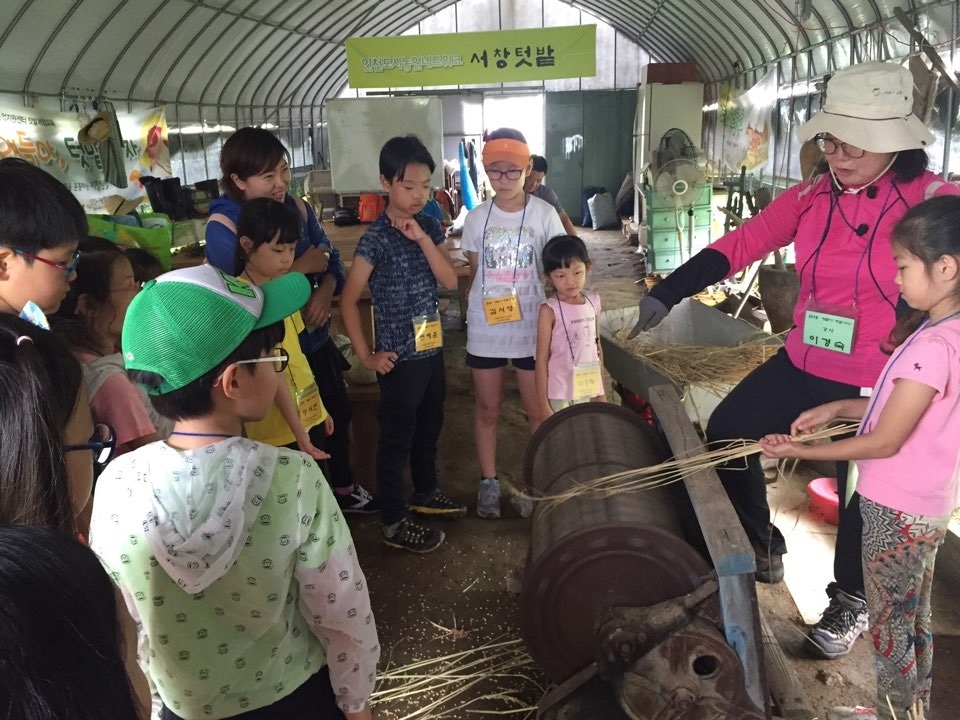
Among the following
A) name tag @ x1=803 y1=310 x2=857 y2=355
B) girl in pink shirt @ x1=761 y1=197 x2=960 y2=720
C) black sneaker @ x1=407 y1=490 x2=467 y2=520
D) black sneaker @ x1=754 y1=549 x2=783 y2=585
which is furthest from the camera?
black sneaker @ x1=407 y1=490 x2=467 y2=520

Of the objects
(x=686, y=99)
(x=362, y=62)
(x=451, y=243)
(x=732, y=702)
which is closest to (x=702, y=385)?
(x=732, y=702)

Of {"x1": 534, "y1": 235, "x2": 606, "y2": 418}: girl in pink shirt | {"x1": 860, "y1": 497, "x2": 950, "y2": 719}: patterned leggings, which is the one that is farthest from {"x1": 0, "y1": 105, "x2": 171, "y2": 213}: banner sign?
{"x1": 860, "y1": 497, "x2": 950, "y2": 719}: patterned leggings

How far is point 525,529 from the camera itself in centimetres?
340

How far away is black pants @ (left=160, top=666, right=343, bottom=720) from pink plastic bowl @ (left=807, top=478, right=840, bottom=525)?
8.67 feet

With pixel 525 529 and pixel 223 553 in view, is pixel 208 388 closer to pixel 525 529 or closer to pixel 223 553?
pixel 223 553

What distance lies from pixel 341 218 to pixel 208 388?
18.9 ft

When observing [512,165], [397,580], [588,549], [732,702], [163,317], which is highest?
[512,165]

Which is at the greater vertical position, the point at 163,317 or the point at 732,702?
the point at 163,317

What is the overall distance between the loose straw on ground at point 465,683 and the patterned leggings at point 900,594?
104cm

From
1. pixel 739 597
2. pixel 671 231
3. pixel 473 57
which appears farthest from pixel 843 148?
pixel 473 57

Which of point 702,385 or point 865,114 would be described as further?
point 702,385

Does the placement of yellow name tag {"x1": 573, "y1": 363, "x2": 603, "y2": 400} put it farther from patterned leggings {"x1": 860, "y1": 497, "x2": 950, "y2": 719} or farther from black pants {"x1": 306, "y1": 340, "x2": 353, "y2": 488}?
patterned leggings {"x1": 860, "y1": 497, "x2": 950, "y2": 719}

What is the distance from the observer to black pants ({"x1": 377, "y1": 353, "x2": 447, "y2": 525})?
302 centimetres

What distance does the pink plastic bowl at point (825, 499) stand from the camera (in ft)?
10.9
